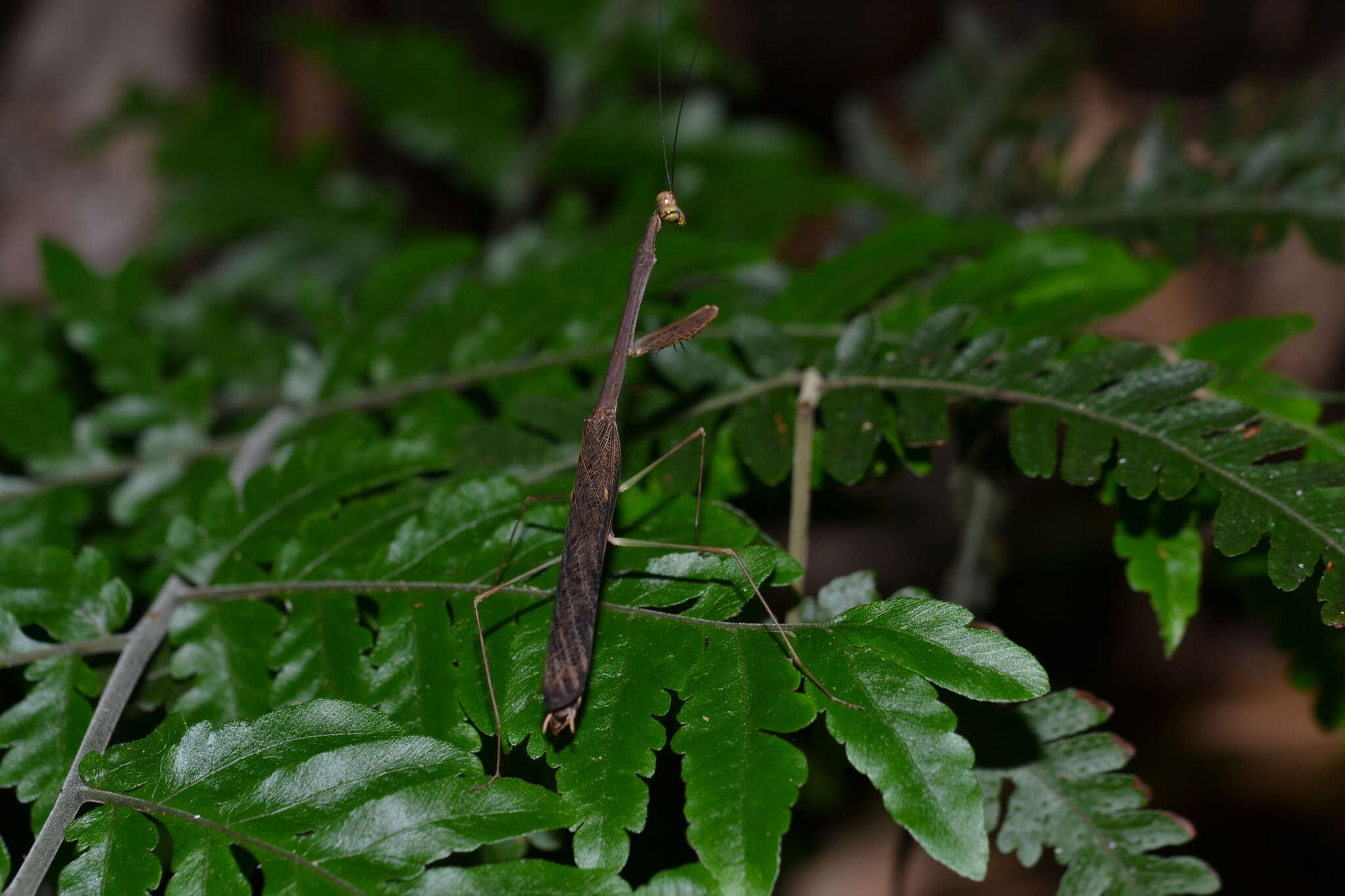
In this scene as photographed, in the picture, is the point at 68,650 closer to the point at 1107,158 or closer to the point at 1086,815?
the point at 1086,815

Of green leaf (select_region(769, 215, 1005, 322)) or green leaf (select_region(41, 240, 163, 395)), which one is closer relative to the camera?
green leaf (select_region(769, 215, 1005, 322))

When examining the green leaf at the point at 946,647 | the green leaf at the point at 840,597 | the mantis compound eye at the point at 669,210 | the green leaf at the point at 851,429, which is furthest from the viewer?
the mantis compound eye at the point at 669,210

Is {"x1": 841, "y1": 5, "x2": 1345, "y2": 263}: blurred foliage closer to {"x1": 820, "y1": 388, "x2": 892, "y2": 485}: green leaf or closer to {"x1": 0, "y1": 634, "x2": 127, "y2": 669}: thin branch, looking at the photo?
{"x1": 820, "y1": 388, "x2": 892, "y2": 485}: green leaf

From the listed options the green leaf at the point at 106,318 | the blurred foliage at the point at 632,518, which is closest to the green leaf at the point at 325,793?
the blurred foliage at the point at 632,518

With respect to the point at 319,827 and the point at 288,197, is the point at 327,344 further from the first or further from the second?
the point at 288,197

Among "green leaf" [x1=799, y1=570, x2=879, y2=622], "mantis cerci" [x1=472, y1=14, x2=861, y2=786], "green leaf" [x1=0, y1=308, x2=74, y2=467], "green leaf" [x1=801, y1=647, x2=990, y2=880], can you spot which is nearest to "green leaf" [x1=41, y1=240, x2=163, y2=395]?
"green leaf" [x1=0, y1=308, x2=74, y2=467]

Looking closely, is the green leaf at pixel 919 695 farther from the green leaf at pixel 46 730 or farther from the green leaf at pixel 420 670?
the green leaf at pixel 46 730
